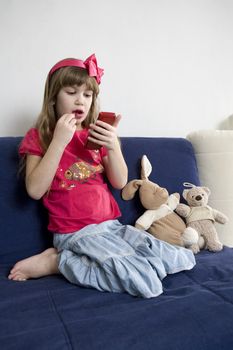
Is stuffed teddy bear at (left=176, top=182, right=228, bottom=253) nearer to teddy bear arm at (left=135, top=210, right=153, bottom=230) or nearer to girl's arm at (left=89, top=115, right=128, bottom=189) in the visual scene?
teddy bear arm at (left=135, top=210, right=153, bottom=230)

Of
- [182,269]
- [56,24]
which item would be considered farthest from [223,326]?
[56,24]

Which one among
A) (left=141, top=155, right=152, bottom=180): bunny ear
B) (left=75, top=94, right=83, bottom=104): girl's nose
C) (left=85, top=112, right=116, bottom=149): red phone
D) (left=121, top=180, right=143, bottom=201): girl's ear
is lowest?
(left=121, top=180, right=143, bottom=201): girl's ear

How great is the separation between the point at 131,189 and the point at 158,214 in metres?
0.13

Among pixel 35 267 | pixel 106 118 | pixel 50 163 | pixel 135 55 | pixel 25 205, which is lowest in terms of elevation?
pixel 35 267

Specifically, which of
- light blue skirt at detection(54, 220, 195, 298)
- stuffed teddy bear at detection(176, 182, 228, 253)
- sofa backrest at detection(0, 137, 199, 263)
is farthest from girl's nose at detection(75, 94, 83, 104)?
stuffed teddy bear at detection(176, 182, 228, 253)

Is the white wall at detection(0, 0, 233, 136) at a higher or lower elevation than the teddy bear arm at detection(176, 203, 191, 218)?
higher

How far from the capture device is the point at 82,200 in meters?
1.02

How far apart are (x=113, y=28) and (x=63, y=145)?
0.70 meters

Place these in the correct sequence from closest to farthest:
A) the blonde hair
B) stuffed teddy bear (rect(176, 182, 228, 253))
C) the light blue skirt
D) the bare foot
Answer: the light blue skirt
the bare foot
the blonde hair
stuffed teddy bear (rect(176, 182, 228, 253))

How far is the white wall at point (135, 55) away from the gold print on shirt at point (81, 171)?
0.35 m

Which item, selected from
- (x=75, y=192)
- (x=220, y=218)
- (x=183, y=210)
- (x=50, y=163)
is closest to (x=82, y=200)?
(x=75, y=192)

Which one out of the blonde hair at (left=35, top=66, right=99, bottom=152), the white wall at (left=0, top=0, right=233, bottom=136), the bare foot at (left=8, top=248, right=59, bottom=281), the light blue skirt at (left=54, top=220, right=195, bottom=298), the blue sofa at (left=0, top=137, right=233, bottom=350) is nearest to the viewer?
the blue sofa at (left=0, top=137, right=233, bottom=350)

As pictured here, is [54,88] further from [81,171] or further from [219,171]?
[219,171]

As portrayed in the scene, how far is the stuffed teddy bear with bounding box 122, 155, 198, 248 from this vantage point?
1.10m
